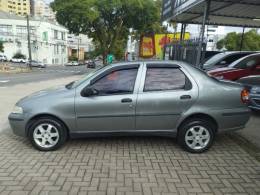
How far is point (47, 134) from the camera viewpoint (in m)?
4.79

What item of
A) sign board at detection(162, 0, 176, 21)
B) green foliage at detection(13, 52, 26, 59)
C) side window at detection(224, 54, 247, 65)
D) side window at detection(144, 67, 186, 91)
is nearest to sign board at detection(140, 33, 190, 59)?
sign board at detection(162, 0, 176, 21)

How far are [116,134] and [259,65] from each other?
275 inches

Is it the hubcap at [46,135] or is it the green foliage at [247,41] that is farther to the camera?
the green foliage at [247,41]

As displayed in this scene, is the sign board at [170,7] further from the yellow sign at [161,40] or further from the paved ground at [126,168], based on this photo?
the yellow sign at [161,40]

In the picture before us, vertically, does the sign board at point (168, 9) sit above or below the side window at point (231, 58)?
above

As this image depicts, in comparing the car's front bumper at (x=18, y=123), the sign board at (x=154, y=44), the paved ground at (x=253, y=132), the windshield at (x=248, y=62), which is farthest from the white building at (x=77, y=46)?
the car's front bumper at (x=18, y=123)

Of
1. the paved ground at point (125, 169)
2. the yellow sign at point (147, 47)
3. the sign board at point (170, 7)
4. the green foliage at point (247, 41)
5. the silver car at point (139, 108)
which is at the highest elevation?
the green foliage at point (247, 41)

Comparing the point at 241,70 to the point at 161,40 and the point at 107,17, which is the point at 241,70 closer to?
the point at 161,40

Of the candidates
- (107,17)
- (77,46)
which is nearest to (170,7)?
(107,17)

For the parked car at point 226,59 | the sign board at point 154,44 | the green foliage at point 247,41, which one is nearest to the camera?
the parked car at point 226,59

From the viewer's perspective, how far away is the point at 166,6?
48.7ft

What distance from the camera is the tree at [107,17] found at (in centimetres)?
2784

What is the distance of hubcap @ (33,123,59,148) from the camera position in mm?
4750

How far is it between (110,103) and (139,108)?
0.50 m
